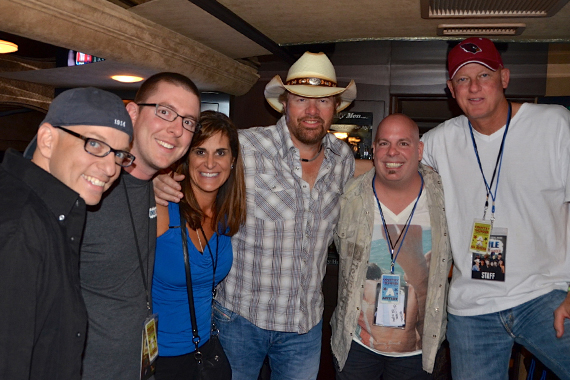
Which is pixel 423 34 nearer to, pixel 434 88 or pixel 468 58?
pixel 434 88

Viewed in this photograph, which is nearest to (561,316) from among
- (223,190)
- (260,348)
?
(260,348)

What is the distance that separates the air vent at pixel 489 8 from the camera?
2.81 metres

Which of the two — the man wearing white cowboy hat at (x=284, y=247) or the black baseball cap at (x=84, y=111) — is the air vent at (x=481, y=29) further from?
the black baseball cap at (x=84, y=111)

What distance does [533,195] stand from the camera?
96.2 inches

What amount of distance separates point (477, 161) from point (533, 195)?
0.32 metres

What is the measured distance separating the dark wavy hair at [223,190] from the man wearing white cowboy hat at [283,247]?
111 mm

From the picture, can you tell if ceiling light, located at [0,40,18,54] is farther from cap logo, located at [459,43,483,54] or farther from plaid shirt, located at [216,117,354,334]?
cap logo, located at [459,43,483,54]

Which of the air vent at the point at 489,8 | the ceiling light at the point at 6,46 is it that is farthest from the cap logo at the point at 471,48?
the ceiling light at the point at 6,46

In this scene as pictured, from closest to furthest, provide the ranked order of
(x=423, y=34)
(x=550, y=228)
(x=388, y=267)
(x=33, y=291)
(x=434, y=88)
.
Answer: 1. (x=33, y=291)
2. (x=550, y=228)
3. (x=388, y=267)
4. (x=423, y=34)
5. (x=434, y=88)

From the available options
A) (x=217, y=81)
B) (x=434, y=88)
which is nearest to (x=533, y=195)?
(x=434, y=88)

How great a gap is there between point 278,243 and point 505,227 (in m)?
1.17

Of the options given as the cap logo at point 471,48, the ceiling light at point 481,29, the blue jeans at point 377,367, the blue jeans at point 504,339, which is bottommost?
the blue jeans at point 377,367

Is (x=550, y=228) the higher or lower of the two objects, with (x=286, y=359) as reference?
higher

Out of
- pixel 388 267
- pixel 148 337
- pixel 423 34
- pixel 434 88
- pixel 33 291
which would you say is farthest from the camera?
pixel 434 88
